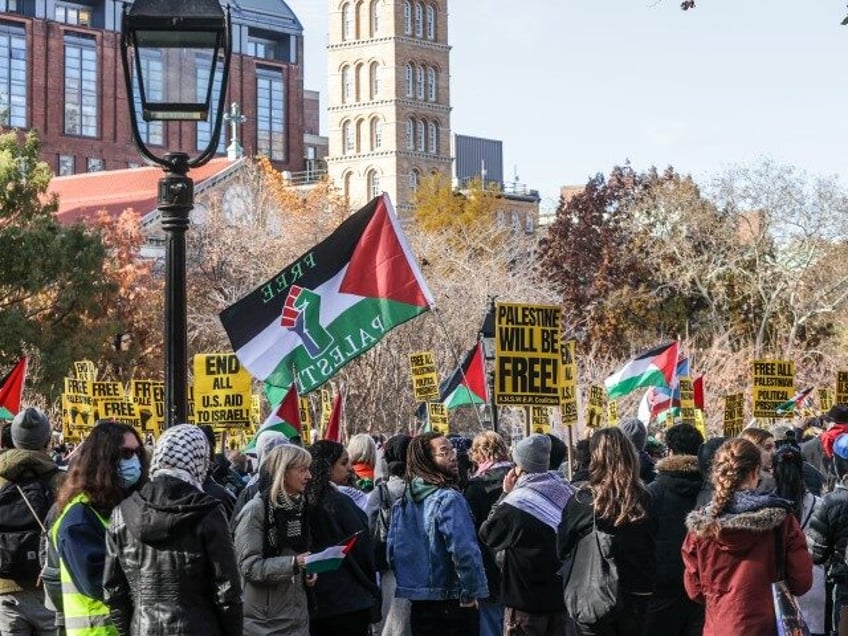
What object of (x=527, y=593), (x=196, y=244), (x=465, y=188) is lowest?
(x=527, y=593)

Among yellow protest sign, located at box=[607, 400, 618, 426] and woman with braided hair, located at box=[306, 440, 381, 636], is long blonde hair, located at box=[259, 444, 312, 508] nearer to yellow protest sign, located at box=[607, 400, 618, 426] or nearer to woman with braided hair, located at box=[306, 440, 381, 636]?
woman with braided hair, located at box=[306, 440, 381, 636]

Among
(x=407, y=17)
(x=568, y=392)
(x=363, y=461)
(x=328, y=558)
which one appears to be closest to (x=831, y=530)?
(x=363, y=461)

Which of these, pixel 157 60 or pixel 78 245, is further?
pixel 78 245

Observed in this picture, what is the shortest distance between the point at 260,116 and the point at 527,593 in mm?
116275

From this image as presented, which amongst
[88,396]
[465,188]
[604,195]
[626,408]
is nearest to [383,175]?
[465,188]

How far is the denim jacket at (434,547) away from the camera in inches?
412

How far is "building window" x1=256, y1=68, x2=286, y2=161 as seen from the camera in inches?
4941

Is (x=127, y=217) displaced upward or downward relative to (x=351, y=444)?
upward

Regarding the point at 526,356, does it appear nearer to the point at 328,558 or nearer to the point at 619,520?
the point at 619,520

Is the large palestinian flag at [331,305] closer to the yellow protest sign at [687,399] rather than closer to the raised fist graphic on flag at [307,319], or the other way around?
the raised fist graphic on flag at [307,319]

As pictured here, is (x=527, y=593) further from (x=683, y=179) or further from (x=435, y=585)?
(x=683, y=179)

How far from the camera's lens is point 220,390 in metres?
20.7

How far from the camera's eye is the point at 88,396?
86.2 ft

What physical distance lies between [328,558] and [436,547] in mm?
1413
